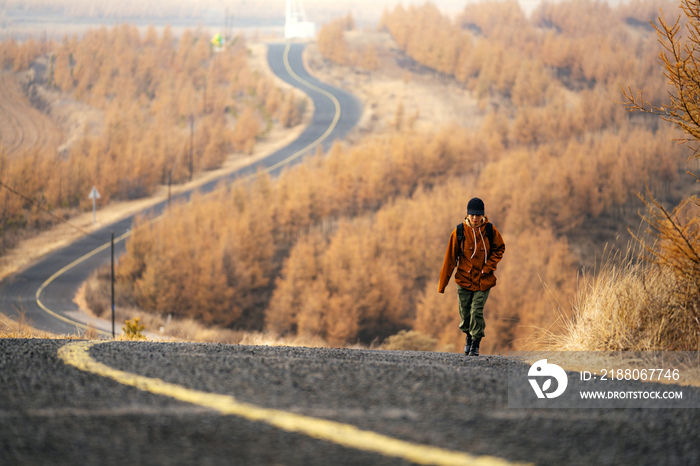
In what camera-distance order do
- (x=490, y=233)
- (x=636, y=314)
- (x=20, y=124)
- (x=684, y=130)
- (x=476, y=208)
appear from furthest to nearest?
(x=20, y=124)
(x=684, y=130)
(x=490, y=233)
(x=476, y=208)
(x=636, y=314)

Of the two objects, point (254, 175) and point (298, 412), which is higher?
point (254, 175)

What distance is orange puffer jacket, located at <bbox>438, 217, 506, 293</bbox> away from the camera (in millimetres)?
6113

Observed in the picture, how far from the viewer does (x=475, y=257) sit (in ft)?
20.2

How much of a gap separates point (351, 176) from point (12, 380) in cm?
4952

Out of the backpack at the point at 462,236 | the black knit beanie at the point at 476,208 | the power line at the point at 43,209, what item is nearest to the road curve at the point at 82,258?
the power line at the point at 43,209

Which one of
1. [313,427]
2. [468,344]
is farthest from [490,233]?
[313,427]

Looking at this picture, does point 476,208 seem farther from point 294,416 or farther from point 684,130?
point 294,416

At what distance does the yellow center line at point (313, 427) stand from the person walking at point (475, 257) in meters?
2.98

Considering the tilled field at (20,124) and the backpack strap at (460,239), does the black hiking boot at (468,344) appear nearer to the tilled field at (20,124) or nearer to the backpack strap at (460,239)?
the backpack strap at (460,239)

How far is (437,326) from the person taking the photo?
3700 cm

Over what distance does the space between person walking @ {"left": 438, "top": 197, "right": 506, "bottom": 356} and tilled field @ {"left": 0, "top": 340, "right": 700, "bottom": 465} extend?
132 centimetres

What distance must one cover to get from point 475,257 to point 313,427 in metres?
3.27

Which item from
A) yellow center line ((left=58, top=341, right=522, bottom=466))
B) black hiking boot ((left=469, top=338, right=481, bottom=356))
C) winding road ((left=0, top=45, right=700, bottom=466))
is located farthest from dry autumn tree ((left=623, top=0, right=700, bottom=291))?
yellow center line ((left=58, top=341, right=522, bottom=466))

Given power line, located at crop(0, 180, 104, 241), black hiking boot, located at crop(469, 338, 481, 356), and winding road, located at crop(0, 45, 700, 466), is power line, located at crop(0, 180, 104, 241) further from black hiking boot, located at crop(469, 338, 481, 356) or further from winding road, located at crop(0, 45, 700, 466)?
winding road, located at crop(0, 45, 700, 466)
